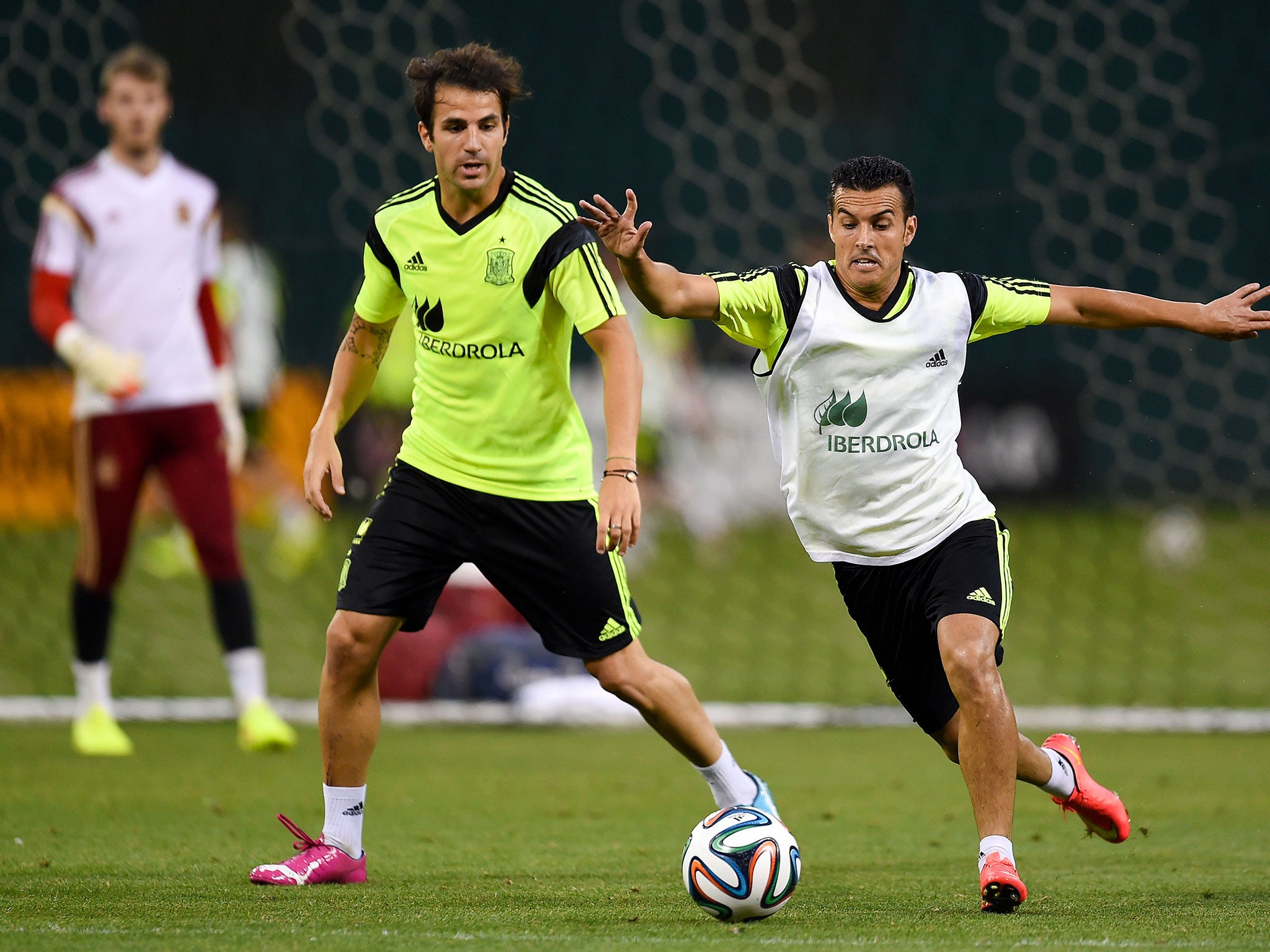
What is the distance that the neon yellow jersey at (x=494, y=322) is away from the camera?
4.52 metres

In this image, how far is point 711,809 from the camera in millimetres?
5859

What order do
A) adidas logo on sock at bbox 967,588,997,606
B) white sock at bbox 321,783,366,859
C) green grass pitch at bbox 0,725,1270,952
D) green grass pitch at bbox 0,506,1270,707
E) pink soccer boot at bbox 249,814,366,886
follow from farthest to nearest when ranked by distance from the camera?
1. green grass pitch at bbox 0,506,1270,707
2. white sock at bbox 321,783,366,859
3. pink soccer boot at bbox 249,814,366,886
4. adidas logo on sock at bbox 967,588,997,606
5. green grass pitch at bbox 0,725,1270,952

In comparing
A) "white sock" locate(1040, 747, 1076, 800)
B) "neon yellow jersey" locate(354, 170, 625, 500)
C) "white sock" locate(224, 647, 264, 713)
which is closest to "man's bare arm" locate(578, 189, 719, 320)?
"neon yellow jersey" locate(354, 170, 625, 500)

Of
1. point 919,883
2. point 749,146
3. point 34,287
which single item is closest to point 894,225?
point 919,883

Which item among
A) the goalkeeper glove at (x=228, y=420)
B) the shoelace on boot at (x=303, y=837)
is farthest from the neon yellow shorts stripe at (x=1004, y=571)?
the goalkeeper glove at (x=228, y=420)

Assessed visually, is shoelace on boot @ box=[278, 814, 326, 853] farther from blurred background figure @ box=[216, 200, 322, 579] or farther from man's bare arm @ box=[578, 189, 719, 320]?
blurred background figure @ box=[216, 200, 322, 579]

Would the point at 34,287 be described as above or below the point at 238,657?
above

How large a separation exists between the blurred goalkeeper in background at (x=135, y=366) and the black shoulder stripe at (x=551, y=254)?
2.94 meters

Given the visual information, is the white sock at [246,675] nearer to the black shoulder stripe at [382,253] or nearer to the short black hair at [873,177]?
the black shoulder stripe at [382,253]

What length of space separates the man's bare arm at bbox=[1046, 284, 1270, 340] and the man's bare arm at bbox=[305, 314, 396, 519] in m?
1.86

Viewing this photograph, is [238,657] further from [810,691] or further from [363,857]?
[810,691]

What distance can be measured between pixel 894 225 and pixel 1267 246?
1364cm

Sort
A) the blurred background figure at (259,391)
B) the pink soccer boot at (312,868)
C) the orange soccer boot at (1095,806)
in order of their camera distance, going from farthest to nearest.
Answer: the blurred background figure at (259,391)
the orange soccer boot at (1095,806)
the pink soccer boot at (312,868)

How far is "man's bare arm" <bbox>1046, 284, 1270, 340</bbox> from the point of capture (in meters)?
4.40
